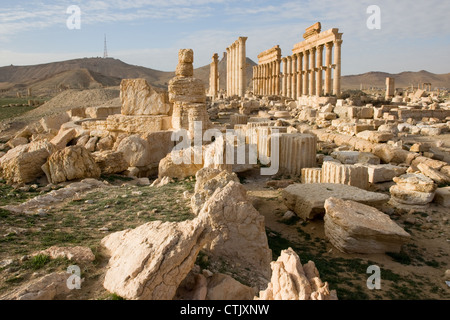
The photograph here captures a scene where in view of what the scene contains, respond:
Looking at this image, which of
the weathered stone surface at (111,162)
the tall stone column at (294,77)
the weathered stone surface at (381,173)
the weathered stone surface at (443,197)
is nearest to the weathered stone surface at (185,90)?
the weathered stone surface at (111,162)

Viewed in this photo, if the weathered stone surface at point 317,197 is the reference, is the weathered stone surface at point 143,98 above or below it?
above

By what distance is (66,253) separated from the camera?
12.8 feet

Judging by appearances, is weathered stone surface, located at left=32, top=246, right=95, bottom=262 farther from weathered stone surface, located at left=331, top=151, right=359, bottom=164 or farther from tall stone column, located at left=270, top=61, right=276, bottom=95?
tall stone column, located at left=270, top=61, right=276, bottom=95

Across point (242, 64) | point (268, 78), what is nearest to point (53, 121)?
point (242, 64)

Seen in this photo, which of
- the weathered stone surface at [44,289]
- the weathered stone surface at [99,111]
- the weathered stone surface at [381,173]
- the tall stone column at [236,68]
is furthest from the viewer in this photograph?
the tall stone column at [236,68]

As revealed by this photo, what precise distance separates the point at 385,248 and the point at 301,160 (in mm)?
4506

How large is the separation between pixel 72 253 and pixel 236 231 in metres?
2.04

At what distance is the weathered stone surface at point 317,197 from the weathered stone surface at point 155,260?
3699 mm

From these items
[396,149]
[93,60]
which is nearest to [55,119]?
[396,149]

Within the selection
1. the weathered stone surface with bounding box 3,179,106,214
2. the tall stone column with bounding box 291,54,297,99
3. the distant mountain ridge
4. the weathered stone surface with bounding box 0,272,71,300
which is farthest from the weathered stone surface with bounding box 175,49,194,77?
the distant mountain ridge

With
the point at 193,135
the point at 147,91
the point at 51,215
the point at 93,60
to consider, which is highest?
the point at 93,60

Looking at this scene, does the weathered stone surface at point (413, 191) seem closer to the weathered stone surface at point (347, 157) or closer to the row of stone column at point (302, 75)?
the weathered stone surface at point (347, 157)

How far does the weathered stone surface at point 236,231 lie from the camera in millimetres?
4609
